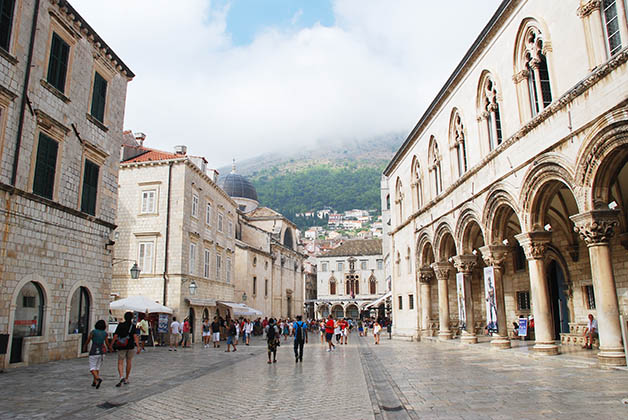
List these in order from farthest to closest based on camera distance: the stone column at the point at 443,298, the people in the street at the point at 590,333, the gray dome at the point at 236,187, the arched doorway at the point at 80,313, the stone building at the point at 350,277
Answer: the stone building at the point at 350,277
the gray dome at the point at 236,187
the stone column at the point at 443,298
the arched doorway at the point at 80,313
the people in the street at the point at 590,333

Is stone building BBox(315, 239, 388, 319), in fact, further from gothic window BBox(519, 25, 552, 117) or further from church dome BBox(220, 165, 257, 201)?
gothic window BBox(519, 25, 552, 117)

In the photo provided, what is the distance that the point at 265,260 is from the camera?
160 feet

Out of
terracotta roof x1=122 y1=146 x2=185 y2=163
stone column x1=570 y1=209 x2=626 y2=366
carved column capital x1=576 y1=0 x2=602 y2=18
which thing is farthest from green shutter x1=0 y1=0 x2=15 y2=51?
stone column x1=570 y1=209 x2=626 y2=366

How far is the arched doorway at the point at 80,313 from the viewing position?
666 inches

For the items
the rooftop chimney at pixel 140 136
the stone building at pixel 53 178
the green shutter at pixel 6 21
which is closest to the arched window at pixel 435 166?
the stone building at pixel 53 178

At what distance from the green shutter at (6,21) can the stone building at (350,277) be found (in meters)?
68.4

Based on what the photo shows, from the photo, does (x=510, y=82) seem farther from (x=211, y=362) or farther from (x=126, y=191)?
(x=126, y=191)

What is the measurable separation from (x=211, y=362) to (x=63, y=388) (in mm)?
7282

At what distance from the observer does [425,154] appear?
26547 millimetres

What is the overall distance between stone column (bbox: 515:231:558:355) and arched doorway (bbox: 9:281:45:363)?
16.0 m

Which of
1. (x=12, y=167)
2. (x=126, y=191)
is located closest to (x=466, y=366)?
(x=12, y=167)

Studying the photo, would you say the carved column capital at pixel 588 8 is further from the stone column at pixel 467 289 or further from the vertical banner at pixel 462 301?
the vertical banner at pixel 462 301

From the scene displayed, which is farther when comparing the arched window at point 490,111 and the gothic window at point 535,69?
the arched window at point 490,111

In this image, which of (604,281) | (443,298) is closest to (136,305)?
(443,298)
